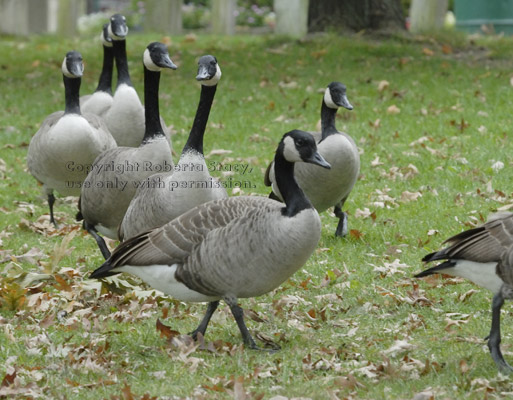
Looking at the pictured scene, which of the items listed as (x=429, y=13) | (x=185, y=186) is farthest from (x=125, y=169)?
(x=429, y=13)

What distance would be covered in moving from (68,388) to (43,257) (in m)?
3.08

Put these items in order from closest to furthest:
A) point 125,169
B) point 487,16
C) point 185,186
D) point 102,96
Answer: point 185,186, point 125,169, point 102,96, point 487,16

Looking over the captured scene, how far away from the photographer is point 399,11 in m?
17.3

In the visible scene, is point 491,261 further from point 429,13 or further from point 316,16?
point 429,13

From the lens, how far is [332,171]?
25.8ft

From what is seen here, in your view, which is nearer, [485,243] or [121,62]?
[485,243]

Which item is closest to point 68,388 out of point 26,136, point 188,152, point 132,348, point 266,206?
point 132,348

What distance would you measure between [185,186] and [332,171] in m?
2.00

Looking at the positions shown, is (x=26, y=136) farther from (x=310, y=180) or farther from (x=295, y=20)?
(x=295, y=20)

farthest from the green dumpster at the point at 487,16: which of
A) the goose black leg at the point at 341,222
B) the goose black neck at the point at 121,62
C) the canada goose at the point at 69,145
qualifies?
the canada goose at the point at 69,145

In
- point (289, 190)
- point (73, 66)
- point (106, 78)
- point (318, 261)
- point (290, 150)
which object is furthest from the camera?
point (106, 78)

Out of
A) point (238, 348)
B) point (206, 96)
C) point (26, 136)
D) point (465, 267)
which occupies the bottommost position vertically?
point (26, 136)

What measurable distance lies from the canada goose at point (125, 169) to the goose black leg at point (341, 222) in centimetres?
183

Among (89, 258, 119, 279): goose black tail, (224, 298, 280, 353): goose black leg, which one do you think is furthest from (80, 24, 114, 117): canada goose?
(224, 298, 280, 353): goose black leg
